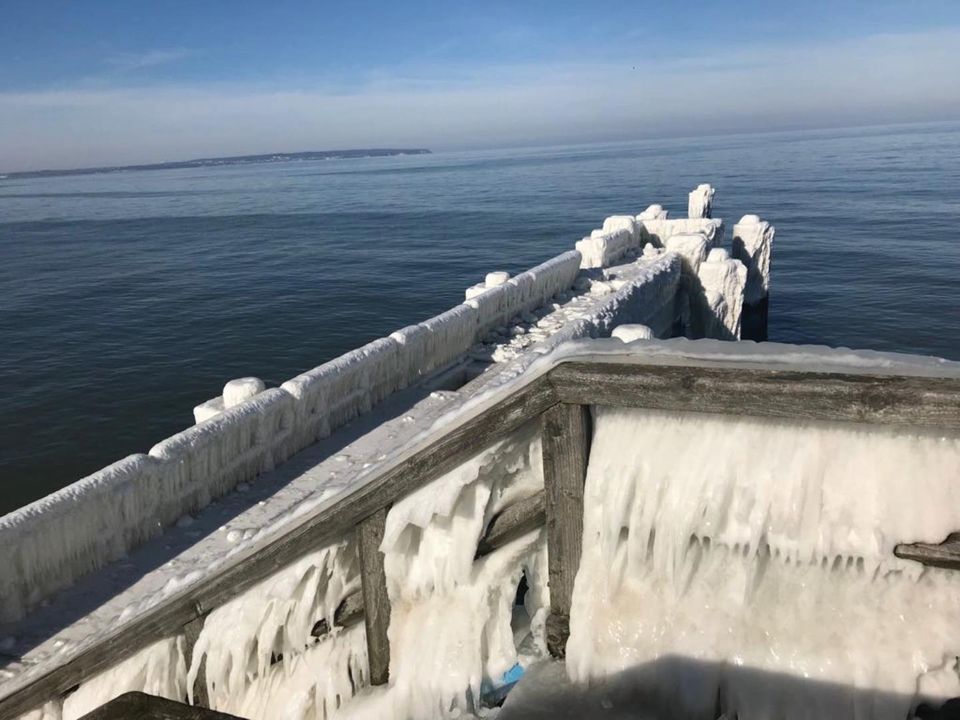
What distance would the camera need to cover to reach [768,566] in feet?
8.55

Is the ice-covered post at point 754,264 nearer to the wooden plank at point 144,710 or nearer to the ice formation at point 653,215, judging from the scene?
the ice formation at point 653,215

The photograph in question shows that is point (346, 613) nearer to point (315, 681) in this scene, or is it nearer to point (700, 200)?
point (315, 681)

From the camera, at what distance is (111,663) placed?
→ 3.05 metres

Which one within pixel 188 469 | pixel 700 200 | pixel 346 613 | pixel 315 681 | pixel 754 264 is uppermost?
pixel 700 200

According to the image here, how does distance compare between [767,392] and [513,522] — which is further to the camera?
[513,522]

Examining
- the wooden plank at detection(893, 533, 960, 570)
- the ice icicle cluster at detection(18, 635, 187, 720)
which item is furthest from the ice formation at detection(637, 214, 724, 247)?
the ice icicle cluster at detection(18, 635, 187, 720)

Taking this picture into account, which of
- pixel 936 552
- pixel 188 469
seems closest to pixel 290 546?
pixel 936 552

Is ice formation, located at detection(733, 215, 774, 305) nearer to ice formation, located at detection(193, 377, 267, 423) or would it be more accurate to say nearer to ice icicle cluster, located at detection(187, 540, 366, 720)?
ice formation, located at detection(193, 377, 267, 423)

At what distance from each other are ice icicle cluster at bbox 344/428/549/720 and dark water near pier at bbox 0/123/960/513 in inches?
477

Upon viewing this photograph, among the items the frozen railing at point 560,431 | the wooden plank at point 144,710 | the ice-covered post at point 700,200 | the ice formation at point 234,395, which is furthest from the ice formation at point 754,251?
the wooden plank at point 144,710

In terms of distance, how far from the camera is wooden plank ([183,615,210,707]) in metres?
3.01

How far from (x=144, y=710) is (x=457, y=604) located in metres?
1.55

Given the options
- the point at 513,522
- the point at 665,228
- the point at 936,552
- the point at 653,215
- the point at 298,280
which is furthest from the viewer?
the point at 298,280

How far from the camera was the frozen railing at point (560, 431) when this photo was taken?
7.36 ft
